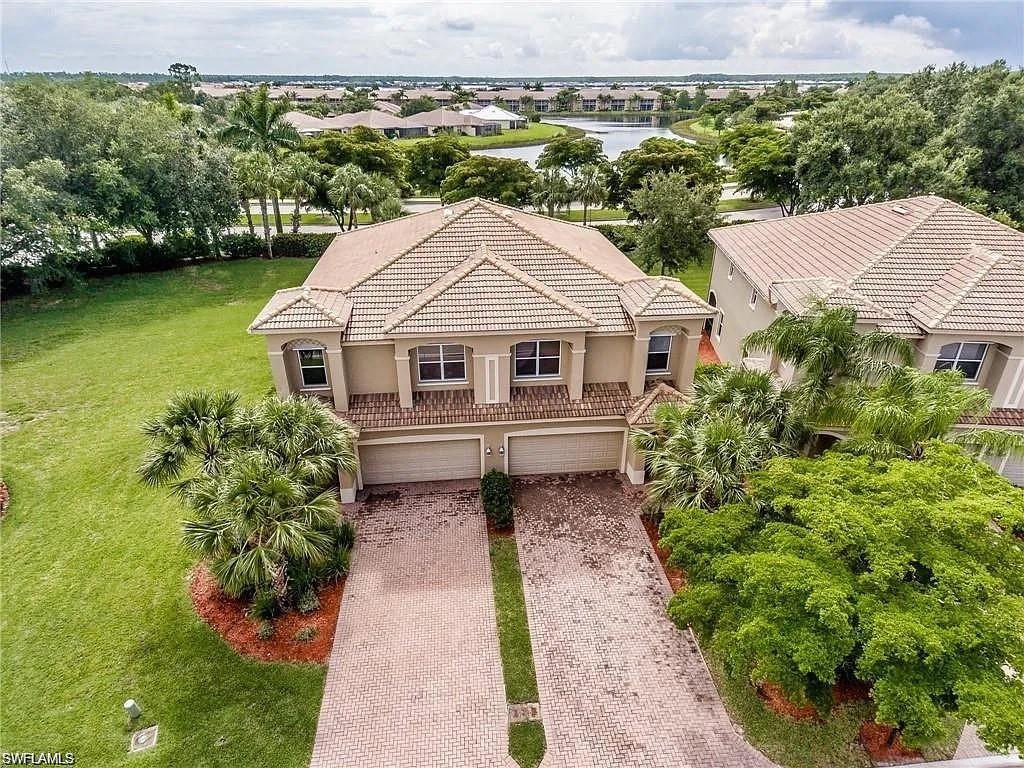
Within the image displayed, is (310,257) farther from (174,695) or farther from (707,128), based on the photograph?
(707,128)

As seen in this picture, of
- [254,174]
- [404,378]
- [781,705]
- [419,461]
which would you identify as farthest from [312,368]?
[254,174]

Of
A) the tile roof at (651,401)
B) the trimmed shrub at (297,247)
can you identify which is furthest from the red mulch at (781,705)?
the trimmed shrub at (297,247)

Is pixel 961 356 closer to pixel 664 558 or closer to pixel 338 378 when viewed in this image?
pixel 664 558

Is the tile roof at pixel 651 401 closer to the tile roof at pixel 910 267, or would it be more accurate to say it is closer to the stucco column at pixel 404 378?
the tile roof at pixel 910 267

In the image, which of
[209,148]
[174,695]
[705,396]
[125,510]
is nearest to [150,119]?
[209,148]

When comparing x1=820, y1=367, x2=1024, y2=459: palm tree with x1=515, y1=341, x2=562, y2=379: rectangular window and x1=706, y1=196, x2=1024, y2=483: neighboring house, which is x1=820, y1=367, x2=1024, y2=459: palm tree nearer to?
x1=706, y1=196, x2=1024, y2=483: neighboring house
